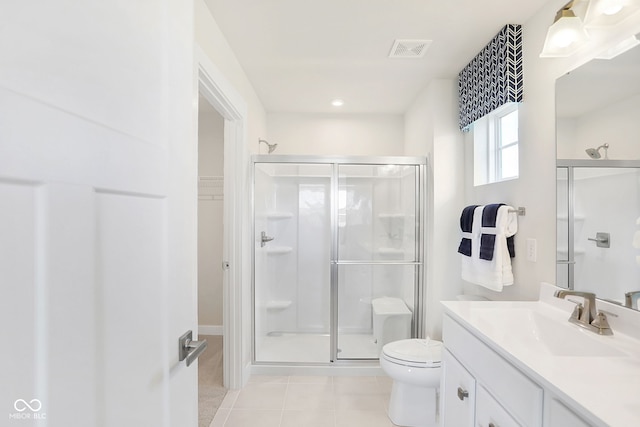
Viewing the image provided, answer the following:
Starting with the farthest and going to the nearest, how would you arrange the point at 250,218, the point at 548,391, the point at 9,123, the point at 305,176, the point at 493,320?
the point at 305,176, the point at 250,218, the point at 493,320, the point at 548,391, the point at 9,123

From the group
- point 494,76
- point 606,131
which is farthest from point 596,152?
point 494,76

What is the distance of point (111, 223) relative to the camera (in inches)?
22.9

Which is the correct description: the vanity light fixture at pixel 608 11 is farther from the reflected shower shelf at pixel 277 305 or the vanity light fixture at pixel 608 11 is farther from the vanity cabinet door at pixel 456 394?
the reflected shower shelf at pixel 277 305

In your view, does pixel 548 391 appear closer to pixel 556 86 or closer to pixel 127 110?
pixel 127 110

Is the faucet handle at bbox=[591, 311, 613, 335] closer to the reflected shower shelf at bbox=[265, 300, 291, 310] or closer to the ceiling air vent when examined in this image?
the ceiling air vent

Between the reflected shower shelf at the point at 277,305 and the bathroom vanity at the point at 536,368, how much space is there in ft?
5.51

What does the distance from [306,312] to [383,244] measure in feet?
3.12

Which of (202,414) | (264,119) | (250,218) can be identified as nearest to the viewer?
(202,414)

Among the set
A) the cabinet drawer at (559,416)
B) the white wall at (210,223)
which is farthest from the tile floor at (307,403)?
the cabinet drawer at (559,416)

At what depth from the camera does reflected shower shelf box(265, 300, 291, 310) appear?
2.92m

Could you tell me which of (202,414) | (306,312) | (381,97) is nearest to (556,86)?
(381,97)

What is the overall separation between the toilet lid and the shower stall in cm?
62

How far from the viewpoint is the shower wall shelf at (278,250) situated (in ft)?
9.53

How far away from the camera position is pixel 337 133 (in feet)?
11.7
